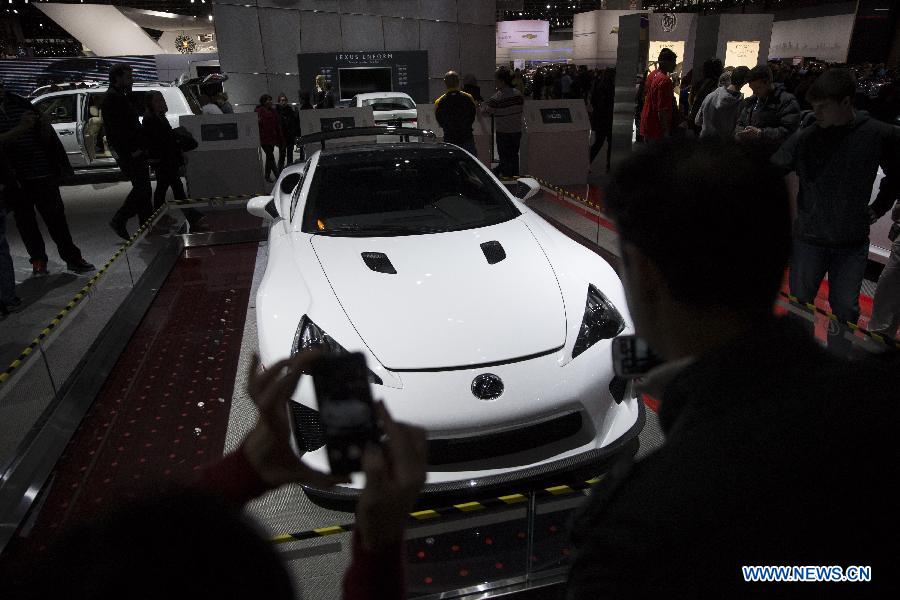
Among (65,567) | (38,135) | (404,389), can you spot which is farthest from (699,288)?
(38,135)

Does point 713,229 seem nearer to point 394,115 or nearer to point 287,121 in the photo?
point 287,121

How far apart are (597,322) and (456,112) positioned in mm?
5782

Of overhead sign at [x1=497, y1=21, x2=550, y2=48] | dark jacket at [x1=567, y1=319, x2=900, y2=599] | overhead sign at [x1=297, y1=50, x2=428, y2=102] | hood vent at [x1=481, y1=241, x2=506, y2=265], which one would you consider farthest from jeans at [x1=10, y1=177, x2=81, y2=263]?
overhead sign at [x1=497, y1=21, x2=550, y2=48]

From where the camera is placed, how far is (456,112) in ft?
25.8

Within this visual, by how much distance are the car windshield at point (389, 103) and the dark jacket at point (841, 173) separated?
9707mm

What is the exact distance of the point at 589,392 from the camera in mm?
2428

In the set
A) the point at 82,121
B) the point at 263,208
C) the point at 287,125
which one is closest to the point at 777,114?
the point at 263,208

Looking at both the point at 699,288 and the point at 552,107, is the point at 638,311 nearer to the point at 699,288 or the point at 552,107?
the point at 699,288

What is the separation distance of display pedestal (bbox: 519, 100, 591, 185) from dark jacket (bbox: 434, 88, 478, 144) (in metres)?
1.21

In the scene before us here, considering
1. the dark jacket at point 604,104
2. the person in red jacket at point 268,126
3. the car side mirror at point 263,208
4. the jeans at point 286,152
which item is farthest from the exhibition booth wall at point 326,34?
the car side mirror at point 263,208

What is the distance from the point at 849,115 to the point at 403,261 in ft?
7.51

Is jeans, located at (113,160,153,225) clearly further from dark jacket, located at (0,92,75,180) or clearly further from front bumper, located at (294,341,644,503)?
front bumper, located at (294,341,644,503)

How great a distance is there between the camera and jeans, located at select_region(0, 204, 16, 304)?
182 inches

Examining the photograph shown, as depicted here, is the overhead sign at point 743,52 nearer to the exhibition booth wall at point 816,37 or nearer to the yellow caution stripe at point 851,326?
the exhibition booth wall at point 816,37
